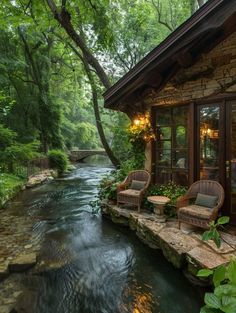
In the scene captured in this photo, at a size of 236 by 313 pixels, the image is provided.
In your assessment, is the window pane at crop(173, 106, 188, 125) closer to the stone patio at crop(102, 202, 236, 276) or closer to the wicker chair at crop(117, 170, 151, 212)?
the wicker chair at crop(117, 170, 151, 212)

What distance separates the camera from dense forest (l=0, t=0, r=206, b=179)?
7.14m

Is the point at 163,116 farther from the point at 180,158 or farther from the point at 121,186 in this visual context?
the point at 121,186

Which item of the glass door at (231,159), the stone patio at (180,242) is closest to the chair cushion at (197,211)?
the stone patio at (180,242)

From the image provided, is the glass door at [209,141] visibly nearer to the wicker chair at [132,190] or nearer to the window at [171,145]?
the window at [171,145]

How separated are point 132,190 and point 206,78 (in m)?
2.99

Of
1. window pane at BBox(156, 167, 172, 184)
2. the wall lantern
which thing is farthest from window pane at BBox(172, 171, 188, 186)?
the wall lantern

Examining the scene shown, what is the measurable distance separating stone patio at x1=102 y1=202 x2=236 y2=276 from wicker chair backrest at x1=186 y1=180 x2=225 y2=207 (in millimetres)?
644

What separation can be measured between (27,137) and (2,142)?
492 cm

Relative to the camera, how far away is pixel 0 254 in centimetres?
393

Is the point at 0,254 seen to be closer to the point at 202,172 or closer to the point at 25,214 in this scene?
the point at 25,214

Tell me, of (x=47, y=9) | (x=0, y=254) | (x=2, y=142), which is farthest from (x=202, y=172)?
(x=2, y=142)

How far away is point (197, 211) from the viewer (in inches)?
159

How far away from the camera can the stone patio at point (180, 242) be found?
3.18 metres

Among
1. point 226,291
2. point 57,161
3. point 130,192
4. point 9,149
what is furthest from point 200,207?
point 57,161
